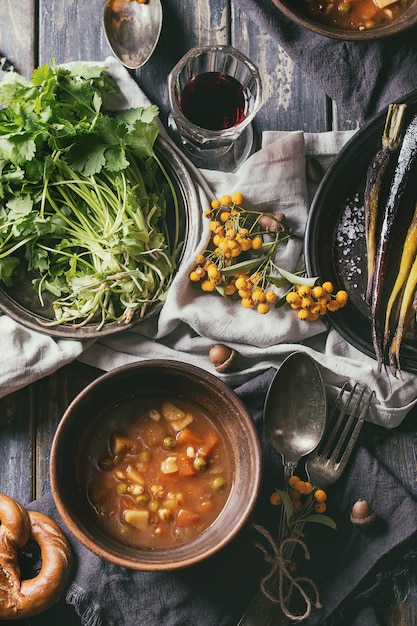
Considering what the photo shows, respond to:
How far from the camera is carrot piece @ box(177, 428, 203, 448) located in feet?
7.97

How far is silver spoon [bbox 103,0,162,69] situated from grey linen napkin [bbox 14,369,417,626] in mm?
1115

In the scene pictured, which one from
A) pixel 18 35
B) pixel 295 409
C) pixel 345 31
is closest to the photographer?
pixel 345 31

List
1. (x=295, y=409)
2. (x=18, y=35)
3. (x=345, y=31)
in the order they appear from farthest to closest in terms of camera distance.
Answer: (x=18, y=35) < (x=295, y=409) < (x=345, y=31)

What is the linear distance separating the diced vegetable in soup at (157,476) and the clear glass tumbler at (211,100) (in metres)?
0.86

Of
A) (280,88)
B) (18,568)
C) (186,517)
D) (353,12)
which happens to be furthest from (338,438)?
(353,12)

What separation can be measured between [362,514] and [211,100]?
1.38 meters

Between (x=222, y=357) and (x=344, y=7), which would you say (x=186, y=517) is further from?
(x=344, y=7)

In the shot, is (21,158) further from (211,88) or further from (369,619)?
(369,619)

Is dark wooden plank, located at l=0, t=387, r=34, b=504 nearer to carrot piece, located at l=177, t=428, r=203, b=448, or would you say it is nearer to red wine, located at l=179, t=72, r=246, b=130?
carrot piece, located at l=177, t=428, r=203, b=448

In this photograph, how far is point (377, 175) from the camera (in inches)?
95.8

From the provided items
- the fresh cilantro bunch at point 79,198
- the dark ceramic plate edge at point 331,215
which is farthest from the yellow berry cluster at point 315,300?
the fresh cilantro bunch at point 79,198

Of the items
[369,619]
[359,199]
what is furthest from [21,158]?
[369,619]

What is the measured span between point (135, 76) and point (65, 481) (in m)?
1.31

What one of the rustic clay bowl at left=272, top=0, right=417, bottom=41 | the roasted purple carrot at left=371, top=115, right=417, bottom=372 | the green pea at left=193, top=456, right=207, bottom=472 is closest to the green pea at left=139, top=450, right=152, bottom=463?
the green pea at left=193, top=456, right=207, bottom=472
